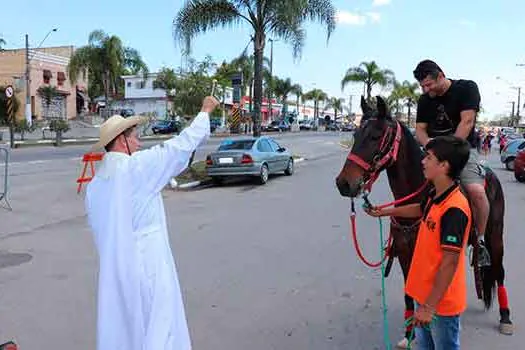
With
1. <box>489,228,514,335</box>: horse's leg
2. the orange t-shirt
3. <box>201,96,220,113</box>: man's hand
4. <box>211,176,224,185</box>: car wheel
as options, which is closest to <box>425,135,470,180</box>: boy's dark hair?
the orange t-shirt

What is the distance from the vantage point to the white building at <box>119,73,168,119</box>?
73312mm

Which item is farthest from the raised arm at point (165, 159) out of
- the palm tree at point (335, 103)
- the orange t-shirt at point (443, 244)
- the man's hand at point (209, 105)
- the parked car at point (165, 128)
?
the palm tree at point (335, 103)

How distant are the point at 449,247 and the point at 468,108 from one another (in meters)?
1.87

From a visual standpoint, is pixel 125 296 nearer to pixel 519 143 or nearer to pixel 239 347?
pixel 239 347

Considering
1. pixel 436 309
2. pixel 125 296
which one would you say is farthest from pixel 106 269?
pixel 436 309

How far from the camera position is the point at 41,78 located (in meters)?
55.6

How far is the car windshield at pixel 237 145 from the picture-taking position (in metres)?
17.0

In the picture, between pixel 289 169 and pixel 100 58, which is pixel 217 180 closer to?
pixel 289 169

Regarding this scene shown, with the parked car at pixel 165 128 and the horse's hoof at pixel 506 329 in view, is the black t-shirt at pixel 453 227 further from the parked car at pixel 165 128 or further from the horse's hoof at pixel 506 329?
the parked car at pixel 165 128

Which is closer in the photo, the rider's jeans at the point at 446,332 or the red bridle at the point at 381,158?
the rider's jeans at the point at 446,332

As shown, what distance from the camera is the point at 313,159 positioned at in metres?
28.8

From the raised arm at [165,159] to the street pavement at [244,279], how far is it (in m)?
2.13

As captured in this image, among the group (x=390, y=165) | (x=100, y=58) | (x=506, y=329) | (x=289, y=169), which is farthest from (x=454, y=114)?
(x=100, y=58)

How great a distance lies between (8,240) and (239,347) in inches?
222
